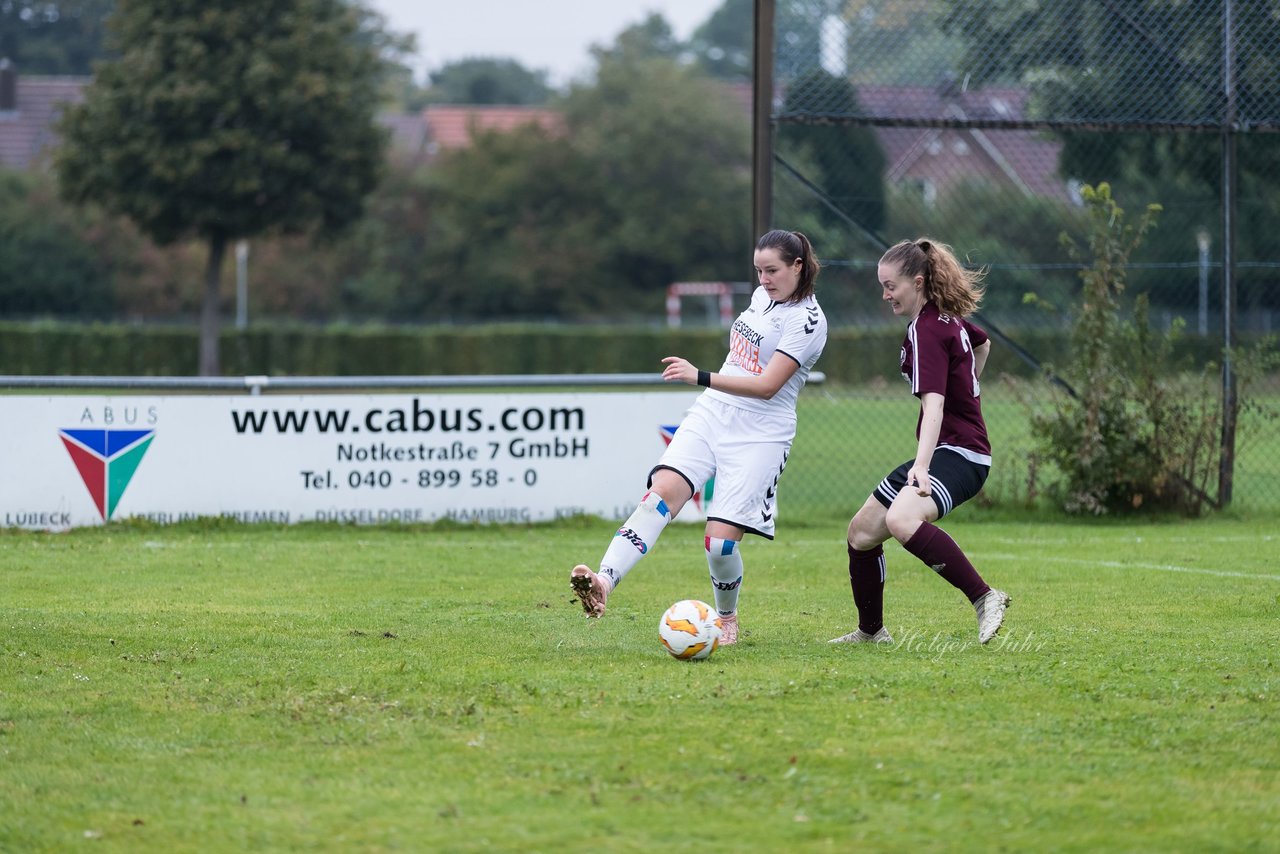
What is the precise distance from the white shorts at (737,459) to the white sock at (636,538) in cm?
17

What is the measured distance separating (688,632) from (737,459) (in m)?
0.89

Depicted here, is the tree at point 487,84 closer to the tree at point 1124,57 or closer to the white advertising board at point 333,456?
the tree at point 1124,57

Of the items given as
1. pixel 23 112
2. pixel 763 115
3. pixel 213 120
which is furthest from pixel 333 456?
pixel 23 112

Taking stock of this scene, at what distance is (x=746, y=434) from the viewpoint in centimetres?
687

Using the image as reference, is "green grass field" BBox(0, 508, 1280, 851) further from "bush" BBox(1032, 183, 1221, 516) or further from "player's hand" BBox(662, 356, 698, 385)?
"bush" BBox(1032, 183, 1221, 516)

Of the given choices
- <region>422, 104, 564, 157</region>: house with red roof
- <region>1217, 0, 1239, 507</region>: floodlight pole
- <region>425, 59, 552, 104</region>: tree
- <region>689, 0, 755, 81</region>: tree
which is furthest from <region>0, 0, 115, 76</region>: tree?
<region>1217, 0, 1239, 507</region>: floodlight pole

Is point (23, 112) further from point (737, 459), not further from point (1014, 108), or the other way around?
point (737, 459)

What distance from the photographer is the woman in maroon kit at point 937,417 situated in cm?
640

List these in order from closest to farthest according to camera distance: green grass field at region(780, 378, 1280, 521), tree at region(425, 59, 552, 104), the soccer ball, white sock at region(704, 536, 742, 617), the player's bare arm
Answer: the soccer ball → the player's bare arm → white sock at region(704, 536, 742, 617) → green grass field at region(780, 378, 1280, 521) → tree at region(425, 59, 552, 104)

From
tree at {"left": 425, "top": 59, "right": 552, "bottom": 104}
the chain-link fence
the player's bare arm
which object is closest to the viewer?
the player's bare arm

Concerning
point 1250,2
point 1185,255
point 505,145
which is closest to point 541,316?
point 505,145

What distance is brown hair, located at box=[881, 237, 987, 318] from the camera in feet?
21.3

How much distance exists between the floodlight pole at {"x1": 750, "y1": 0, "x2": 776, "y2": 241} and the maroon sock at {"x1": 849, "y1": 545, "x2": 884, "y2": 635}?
5.86m

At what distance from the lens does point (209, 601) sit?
8.35 m
